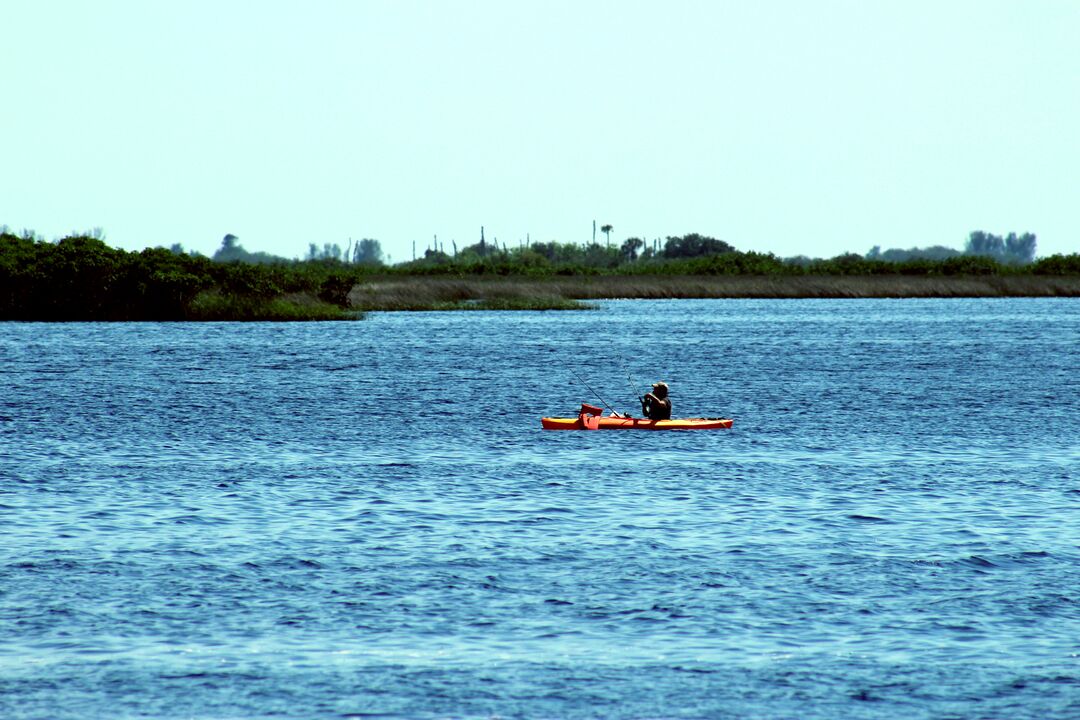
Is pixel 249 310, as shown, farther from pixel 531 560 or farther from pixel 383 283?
pixel 531 560

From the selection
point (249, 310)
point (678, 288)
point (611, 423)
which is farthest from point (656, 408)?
point (678, 288)

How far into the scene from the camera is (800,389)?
172 feet

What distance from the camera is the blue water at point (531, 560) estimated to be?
46.6 feet

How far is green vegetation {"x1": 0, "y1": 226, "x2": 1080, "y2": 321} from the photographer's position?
107688 mm

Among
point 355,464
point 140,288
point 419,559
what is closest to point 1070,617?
point 419,559

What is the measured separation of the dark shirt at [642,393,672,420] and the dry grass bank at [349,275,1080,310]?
96083mm

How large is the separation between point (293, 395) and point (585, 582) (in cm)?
3292

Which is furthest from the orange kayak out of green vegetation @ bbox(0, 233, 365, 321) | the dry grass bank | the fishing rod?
the dry grass bank

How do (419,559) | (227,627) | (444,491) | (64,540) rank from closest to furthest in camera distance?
(227,627)
(419,559)
(64,540)
(444,491)

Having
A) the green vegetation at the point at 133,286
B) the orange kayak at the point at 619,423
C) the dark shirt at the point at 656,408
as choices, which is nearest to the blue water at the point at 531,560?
the orange kayak at the point at 619,423

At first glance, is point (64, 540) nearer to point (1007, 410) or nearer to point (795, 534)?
point (795, 534)

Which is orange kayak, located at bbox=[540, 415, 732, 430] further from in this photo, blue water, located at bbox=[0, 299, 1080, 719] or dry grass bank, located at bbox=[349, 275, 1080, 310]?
dry grass bank, located at bbox=[349, 275, 1080, 310]

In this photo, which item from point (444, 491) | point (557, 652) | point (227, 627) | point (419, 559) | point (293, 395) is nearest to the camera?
point (557, 652)

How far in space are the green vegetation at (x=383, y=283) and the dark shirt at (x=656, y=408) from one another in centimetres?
7303
